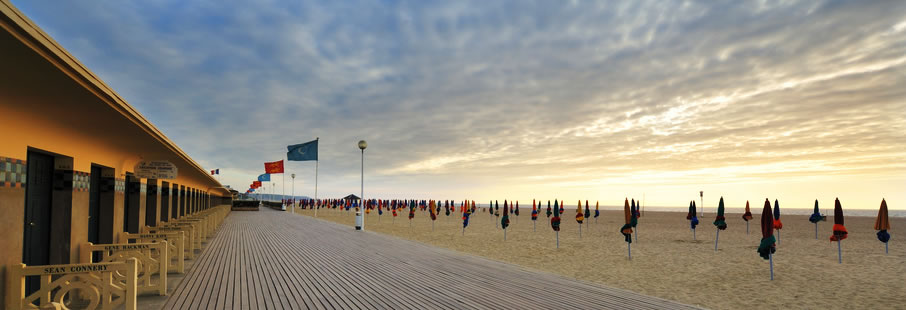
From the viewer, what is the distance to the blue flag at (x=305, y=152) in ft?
94.4

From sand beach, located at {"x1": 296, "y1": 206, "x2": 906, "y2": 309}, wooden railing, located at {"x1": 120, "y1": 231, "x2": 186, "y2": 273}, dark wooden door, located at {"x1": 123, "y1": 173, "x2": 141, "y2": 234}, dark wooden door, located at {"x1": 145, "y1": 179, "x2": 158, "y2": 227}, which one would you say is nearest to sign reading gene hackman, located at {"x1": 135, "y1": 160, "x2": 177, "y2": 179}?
wooden railing, located at {"x1": 120, "y1": 231, "x2": 186, "y2": 273}

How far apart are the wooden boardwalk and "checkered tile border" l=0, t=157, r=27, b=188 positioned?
2.39m

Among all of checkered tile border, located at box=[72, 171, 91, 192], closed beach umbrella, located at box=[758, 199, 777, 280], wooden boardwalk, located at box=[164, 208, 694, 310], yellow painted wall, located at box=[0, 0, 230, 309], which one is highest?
yellow painted wall, located at box=[0, 0, 230, 309]

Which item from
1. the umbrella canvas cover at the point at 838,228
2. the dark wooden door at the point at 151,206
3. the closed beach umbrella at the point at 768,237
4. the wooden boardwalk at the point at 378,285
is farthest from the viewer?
the umbrella canvas cover at the point at 838,228

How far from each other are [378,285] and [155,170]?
7254mm

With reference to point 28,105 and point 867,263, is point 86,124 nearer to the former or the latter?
point 28,105

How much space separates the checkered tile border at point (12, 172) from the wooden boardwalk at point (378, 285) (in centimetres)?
239

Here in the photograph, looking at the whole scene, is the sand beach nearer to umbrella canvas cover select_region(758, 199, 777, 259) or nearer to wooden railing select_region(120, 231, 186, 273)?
umbrella canvas cover select_region(758, 199, 777, 259)

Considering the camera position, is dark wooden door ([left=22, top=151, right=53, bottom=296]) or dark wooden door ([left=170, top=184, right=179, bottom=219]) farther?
dark wooden door ([left=170, top=184, right=179, bottom=219])

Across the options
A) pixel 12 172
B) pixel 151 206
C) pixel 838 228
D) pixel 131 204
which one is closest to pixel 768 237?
pixel 838 228

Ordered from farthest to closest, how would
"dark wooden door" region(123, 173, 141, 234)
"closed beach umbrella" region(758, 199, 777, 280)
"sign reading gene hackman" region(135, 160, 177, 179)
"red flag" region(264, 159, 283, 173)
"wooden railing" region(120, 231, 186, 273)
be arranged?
"red flag" region(264, 159, 283, 173), "dark wooden door" region(123, 173, 141, 234), "closed beach umbrella" region(758, 199, 777, 280), "sign reading gene hackman" region(135, 160, 177, 179), "wooden railing" region(120, 231, 186, 273)

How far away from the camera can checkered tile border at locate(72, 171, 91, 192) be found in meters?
7.77

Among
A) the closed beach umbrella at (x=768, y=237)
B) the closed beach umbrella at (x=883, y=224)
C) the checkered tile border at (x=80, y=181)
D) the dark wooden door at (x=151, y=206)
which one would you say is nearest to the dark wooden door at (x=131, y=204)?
the dark wooden door at (x=151, y=206)

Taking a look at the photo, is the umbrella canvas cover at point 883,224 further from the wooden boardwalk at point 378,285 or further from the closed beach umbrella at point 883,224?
the wooden boardwalk at point 378,285
